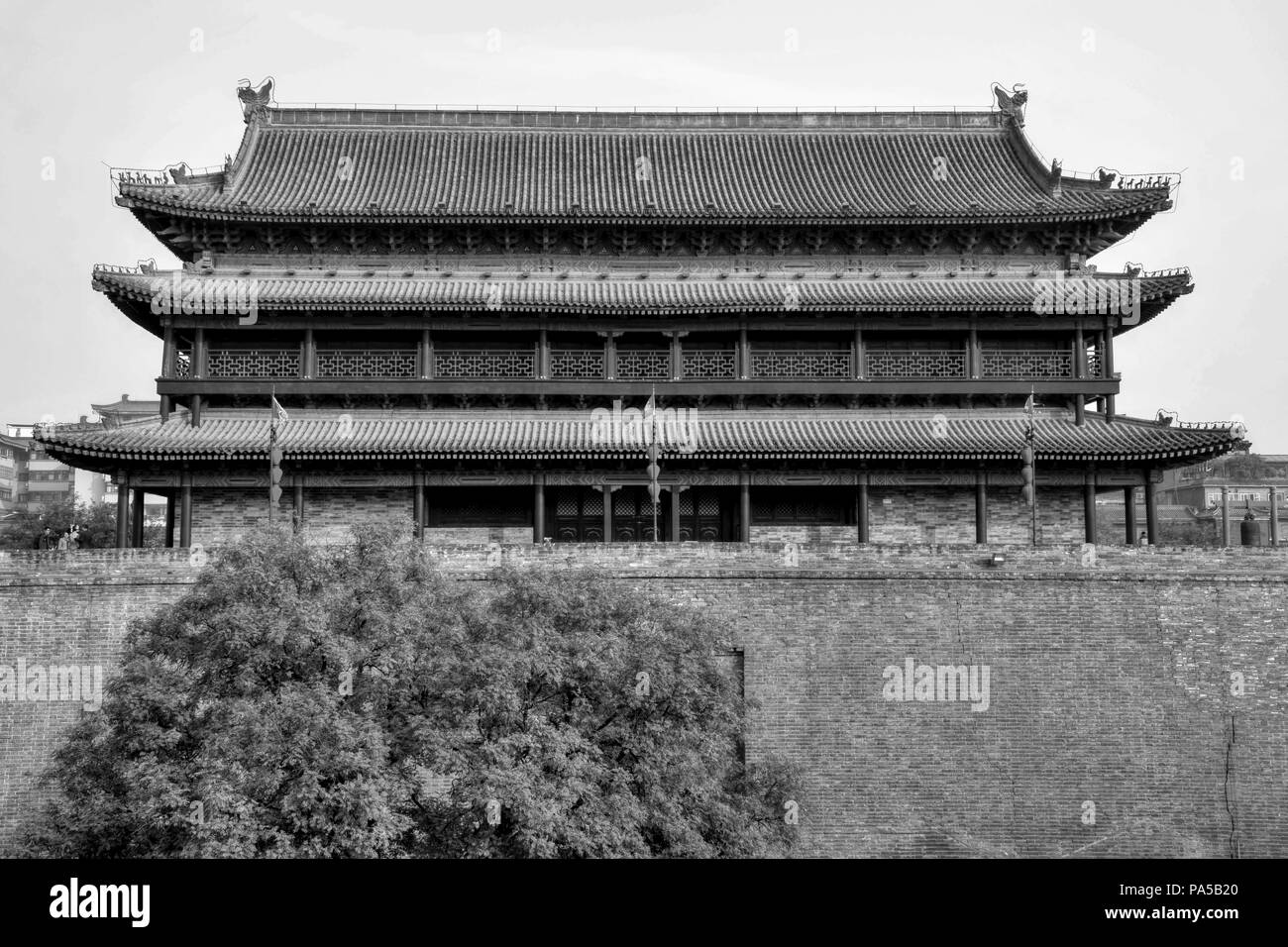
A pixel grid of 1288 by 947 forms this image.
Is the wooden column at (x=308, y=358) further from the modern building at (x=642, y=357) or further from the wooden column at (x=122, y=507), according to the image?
the wooden column at (x=122, y=507)

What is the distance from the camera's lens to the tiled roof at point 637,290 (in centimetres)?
2552

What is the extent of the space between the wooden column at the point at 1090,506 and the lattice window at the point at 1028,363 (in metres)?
2.53

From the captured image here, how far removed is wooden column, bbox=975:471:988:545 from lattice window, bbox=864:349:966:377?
2542 millimetres

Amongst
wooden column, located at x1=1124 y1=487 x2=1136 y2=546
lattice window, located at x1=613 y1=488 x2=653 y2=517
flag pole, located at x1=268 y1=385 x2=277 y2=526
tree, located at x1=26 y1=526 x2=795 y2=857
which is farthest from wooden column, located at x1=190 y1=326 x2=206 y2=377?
wooden column, located at x1=1124 y1=487 x2=1136 y2=546

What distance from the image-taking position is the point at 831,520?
26.0 m

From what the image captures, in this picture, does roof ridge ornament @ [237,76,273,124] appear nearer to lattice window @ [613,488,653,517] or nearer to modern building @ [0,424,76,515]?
lattice window @ [613,488,653,517]

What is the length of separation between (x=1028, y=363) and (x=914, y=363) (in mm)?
2536

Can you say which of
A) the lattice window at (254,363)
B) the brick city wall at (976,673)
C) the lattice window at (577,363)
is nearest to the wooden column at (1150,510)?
the brick city wall at (976,673)

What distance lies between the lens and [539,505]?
24750 millimetres

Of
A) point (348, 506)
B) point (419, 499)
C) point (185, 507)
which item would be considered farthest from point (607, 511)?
point (185, 507)

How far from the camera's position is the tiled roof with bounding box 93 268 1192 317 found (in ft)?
83.7

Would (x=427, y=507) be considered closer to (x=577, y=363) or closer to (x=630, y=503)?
(x=630, y=503)
